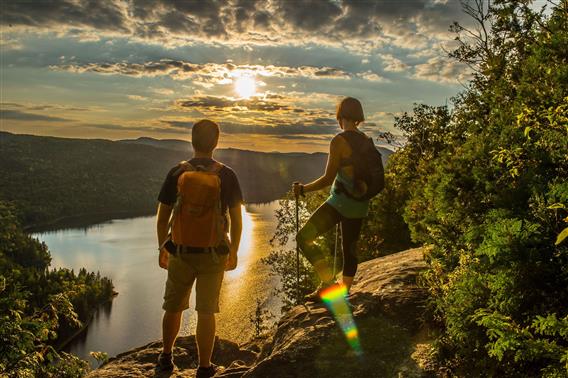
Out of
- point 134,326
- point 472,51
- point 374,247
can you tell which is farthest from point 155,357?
point 134,326

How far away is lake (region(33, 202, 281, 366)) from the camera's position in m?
74.6

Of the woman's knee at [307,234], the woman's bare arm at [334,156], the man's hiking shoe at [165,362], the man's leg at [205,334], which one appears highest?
the woman's bare arm at [334,156]

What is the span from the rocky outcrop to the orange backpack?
151 centimetres

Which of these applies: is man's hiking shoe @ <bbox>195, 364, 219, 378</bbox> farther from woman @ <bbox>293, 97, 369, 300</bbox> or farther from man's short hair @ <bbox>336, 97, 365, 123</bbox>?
man's short hair @ <bbox>336, 97, 365, 123</bbox>

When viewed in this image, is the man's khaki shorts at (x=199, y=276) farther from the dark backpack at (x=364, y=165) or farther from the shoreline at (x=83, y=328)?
the shoreline at (x=83, y=328)

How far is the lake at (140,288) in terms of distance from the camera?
74625 mm

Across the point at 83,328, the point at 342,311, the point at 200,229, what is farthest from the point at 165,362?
the point at 83,328

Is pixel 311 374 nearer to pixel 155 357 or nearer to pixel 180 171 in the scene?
pixel 180 171

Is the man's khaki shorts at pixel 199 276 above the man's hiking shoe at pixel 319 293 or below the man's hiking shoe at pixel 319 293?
above

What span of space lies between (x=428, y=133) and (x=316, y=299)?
24322mm

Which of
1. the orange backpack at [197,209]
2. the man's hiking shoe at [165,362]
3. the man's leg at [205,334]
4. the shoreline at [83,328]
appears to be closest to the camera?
the orange backpack at [197,209]

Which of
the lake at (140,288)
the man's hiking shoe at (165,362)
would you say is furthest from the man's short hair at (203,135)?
the lake at (140,288)

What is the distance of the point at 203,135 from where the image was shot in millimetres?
4961

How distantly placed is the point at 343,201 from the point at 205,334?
224 cm
